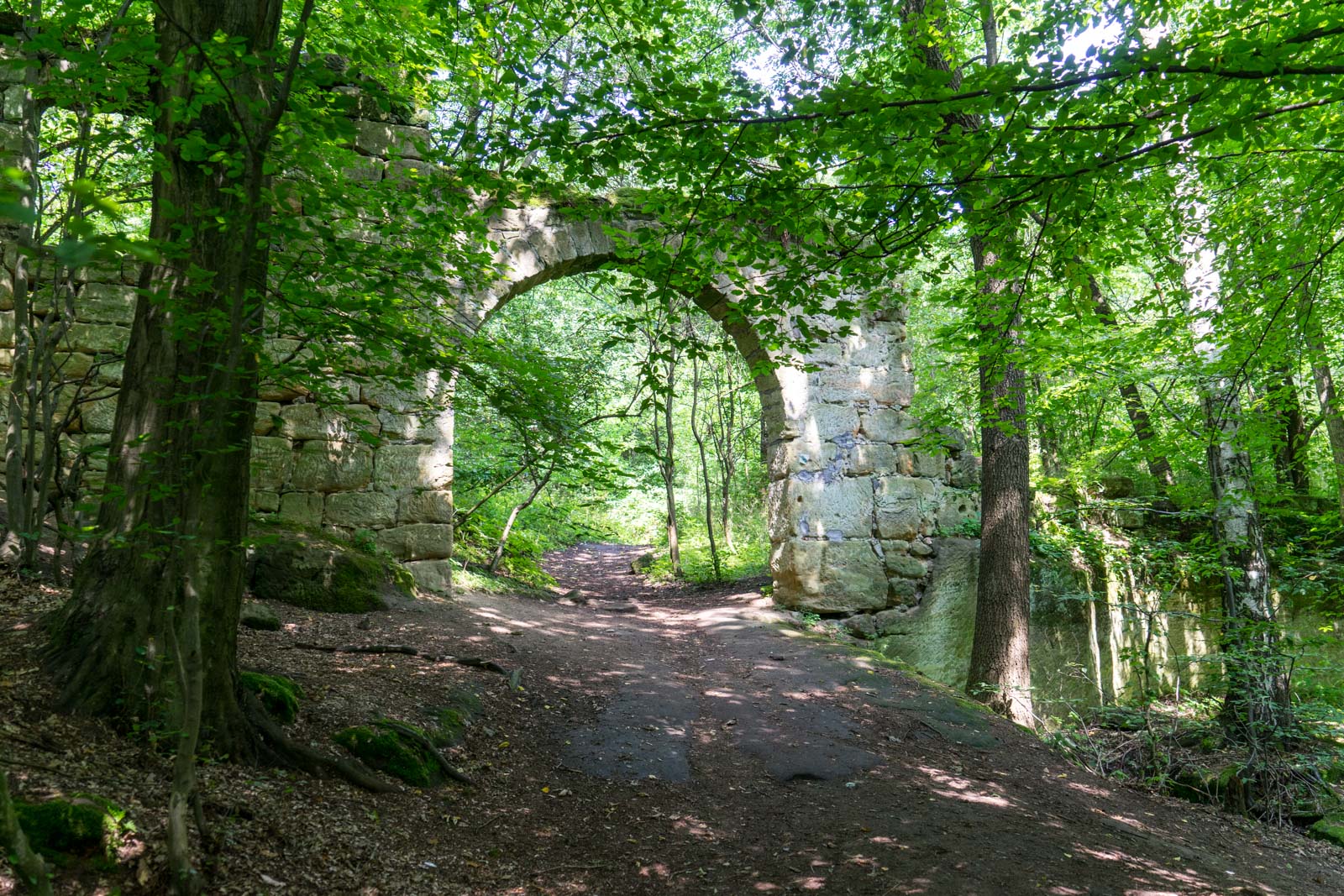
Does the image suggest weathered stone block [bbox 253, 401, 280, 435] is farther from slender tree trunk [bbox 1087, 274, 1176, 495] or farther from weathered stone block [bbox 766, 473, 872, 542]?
slender tree trunk [bbox 1087, 274, 1176, 495]

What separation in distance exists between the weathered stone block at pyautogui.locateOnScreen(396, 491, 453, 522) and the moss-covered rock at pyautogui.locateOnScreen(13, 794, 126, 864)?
5701mm

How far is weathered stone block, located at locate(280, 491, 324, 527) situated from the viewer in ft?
24.9

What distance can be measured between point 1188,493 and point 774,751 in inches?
217

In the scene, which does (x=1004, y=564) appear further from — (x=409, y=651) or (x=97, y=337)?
(x=97, y=337)

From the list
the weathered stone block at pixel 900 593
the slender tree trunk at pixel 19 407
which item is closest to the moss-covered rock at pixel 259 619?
the slender tree trunk at pixel 19 407

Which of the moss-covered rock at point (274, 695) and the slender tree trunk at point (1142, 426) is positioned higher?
the slender tree trunk at point (1142, 426)

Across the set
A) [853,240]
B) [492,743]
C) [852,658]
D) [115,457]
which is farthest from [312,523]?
[853,240]

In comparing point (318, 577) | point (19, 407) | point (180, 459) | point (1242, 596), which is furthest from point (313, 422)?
point (1242, 596)

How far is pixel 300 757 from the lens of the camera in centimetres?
342

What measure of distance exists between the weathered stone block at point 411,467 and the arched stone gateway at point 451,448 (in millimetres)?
12

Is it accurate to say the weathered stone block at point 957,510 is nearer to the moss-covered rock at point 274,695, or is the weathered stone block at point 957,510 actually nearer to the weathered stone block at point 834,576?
the weathered stone block at point 834,576

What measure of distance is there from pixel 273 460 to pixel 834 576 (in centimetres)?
635

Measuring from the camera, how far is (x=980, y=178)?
10.1ft

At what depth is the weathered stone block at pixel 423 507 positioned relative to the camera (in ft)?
26.2
